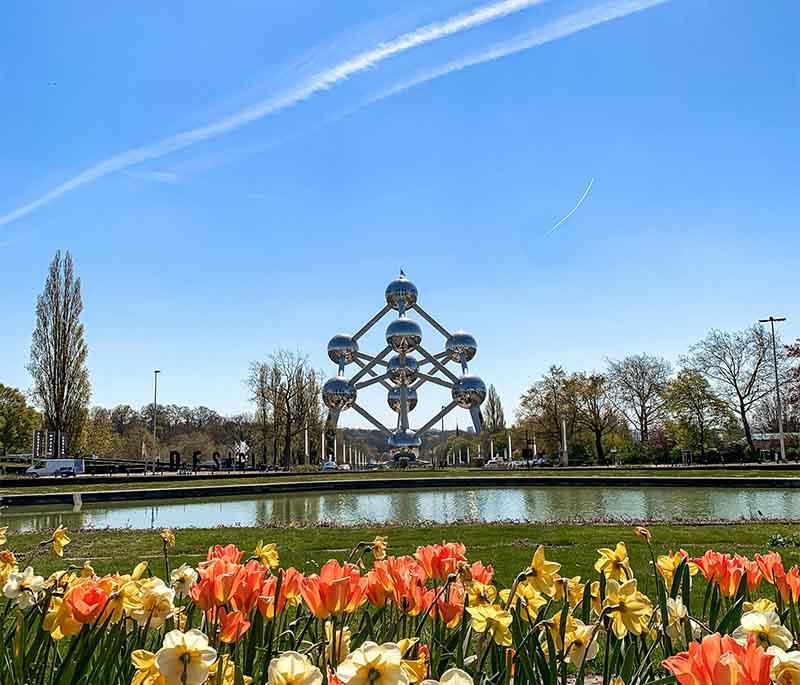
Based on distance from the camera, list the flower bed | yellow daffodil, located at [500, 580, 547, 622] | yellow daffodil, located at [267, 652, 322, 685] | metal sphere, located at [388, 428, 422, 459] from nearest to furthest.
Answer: yellow daffodil, located at [267, 652, 322, 685], the flower bed, yellow daffodil, located at [500, 580, 547, 622], metal sphere, located at [388, 428, 422, 459]

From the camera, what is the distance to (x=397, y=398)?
53.4 metres

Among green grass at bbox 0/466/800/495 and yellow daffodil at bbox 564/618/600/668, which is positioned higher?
yellow daffodil at bbox 564/618/600/668

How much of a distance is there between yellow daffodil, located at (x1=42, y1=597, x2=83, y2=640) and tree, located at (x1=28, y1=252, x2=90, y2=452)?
148 ft

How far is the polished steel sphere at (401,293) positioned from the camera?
53312 mm

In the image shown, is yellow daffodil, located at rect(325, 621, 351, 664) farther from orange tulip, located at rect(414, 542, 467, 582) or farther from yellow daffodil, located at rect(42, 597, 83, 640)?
yellow daffodil, located at rect(42, 597, 83, 640)

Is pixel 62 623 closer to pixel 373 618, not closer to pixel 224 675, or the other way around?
pixel 224 675

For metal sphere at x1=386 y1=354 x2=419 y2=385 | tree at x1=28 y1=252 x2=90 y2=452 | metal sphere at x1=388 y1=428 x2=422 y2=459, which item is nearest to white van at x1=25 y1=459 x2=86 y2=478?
tree at x1=28 y1=252 x2=90 y2=452

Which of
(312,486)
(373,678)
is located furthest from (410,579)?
(312,486)

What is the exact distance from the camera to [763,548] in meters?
9.62

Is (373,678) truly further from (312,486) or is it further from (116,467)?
(116,467)

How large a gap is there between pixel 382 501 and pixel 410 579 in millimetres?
20691

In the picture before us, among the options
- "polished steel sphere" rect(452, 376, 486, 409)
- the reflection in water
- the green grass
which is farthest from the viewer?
"polished steel sphere" rect(452, 376, 486, 409)

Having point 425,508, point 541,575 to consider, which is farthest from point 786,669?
point 425,508

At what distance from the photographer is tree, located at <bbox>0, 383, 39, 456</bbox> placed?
2352 inches
